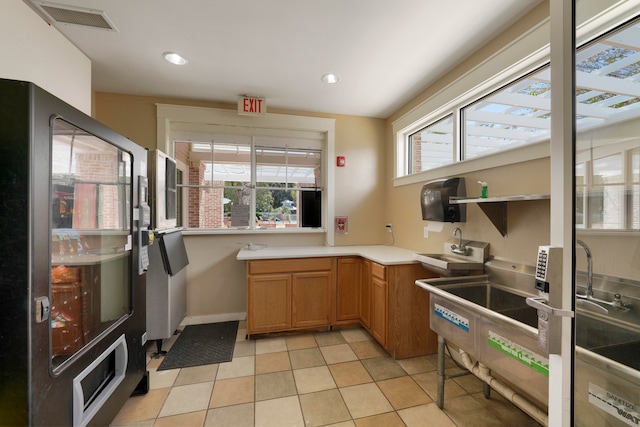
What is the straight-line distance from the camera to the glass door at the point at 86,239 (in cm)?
115

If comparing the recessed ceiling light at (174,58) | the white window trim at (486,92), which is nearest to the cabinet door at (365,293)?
the white window trim at (486,92)

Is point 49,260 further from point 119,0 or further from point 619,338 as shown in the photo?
point 619,338

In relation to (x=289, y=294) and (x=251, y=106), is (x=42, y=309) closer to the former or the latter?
(x=289, y=294)

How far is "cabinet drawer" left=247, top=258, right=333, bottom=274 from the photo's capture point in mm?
2629

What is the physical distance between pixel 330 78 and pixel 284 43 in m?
0.63

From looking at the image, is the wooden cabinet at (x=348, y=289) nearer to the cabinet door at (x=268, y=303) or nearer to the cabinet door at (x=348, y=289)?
the cabinet door at (x=348, y=289)

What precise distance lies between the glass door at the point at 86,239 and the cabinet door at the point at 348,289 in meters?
1.91

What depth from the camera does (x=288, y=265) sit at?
270 centimetres

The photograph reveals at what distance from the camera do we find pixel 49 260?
97 cm

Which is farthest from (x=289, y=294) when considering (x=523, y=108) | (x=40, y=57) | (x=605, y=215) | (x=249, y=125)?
(x=40, y=57)

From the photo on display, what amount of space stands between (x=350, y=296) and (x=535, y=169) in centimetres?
203

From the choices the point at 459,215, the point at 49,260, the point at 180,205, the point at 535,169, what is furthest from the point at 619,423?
the point at 180,205

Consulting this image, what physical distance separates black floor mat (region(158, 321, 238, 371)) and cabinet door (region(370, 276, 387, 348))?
4.65ft

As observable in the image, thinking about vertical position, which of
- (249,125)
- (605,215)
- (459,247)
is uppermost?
(249,125)
